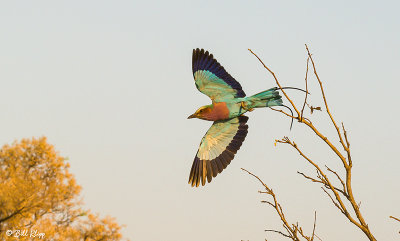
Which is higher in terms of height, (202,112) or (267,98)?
(202,112)

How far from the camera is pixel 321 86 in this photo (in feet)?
11.5

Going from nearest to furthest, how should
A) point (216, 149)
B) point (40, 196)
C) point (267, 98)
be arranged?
point (267, 98) → point (216, 149) → point (40, 196)

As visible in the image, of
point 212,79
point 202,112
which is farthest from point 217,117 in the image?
point 212,79

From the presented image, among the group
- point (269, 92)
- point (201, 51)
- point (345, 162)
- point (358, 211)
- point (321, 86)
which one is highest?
point (201, 51)

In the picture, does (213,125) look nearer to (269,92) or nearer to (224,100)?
(224,100)

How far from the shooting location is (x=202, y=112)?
282 inches

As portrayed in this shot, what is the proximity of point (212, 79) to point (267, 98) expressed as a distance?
1313 millimetres

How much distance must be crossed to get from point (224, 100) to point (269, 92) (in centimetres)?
90

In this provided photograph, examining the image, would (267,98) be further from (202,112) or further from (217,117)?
(202,112)

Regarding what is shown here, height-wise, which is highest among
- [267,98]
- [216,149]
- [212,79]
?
[212,79]

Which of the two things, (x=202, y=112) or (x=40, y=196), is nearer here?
(x=202, y=112)

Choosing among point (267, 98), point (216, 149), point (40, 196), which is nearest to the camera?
point (267, 98)

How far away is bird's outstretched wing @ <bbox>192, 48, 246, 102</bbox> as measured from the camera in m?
7.43

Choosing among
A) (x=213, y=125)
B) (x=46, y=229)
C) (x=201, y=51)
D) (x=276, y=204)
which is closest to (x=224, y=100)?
(x=213, y=125)
